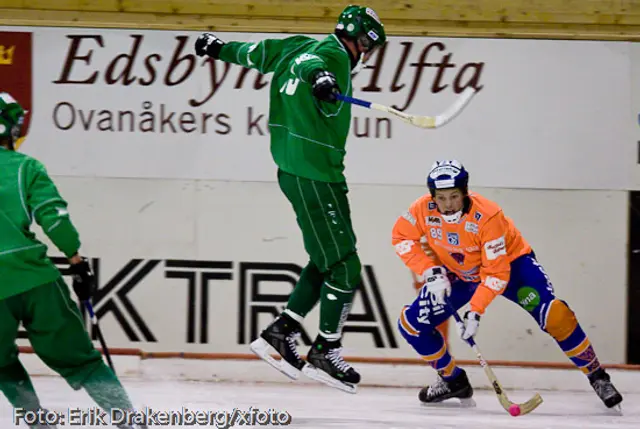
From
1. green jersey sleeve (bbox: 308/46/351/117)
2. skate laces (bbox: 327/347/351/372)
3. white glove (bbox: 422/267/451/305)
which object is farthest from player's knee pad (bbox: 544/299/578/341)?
green jersey sleeve (bbox: 308/46/351/117)

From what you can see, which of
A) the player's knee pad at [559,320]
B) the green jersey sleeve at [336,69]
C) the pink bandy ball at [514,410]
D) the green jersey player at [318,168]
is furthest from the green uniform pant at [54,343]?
the player's knee pad at [559,320]

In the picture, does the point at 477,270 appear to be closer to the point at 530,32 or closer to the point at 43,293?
the point at 530,32

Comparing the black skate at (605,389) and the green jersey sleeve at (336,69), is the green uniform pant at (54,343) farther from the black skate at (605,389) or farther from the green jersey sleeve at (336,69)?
the black skate at (605,389)

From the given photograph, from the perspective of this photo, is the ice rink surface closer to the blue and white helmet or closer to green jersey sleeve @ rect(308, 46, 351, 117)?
the blue and white helmet

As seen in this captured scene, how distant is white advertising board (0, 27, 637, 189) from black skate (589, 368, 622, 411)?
3.92 feet

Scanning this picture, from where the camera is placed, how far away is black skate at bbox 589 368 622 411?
16.0 feet

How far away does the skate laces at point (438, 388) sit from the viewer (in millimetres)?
5055

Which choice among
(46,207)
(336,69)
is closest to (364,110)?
(336,69)

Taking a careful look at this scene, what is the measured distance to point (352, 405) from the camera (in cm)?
502

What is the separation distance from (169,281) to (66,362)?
2224 mm

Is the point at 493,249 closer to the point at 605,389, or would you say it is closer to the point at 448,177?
the point at 448,177

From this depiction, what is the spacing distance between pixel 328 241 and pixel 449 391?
3.61 ft

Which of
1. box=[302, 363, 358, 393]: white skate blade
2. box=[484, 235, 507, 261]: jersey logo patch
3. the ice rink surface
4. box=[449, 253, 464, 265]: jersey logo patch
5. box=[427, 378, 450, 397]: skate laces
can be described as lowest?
Result: the ice rink surface

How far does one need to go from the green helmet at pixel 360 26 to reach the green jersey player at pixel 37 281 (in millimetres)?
1397
